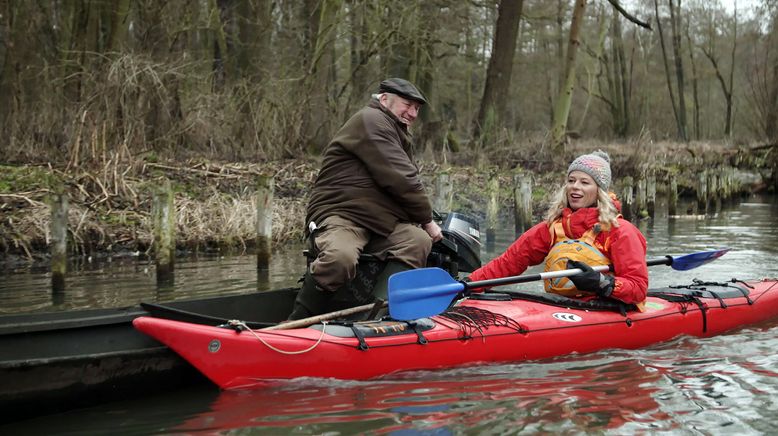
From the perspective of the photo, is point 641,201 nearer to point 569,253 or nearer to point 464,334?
point 569,253

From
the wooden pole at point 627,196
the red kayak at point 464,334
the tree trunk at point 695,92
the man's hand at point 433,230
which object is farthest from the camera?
the tree trunk at point 695,92

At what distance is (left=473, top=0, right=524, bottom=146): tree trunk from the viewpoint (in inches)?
738

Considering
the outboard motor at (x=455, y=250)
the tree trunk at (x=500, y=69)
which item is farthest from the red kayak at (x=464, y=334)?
the tree trunk at (x=500, y=69)

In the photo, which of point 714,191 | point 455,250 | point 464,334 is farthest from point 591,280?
point 714,191

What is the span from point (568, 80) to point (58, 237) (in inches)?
591

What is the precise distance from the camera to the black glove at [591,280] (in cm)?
550

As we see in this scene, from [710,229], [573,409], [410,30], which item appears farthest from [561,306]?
[410,30]

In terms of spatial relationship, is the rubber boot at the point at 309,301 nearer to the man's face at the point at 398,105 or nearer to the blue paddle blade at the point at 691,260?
the man's face at the point at 398,105

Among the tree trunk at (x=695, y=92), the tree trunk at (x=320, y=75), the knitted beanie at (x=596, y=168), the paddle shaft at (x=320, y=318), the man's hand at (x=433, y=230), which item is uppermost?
the tree trunk at (x=695, y=92)

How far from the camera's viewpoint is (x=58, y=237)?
301 inches

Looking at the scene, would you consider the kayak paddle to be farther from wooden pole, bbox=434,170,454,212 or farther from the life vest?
wooden pole, bbox=434,170,454,212

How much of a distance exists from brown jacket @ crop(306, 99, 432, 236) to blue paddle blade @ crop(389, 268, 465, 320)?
0.62 meters

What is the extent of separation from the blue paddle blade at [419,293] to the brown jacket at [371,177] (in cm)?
62

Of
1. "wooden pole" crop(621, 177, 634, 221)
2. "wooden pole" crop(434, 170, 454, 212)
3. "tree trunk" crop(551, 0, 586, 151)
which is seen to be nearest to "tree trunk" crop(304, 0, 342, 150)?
"wooden pole" crop(434, 170, 454, 212)
